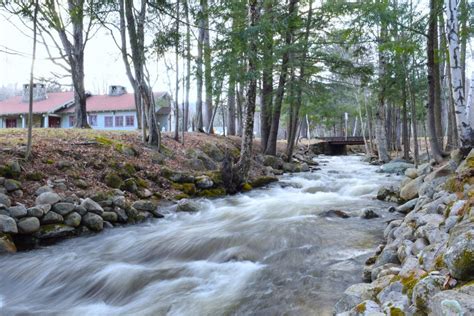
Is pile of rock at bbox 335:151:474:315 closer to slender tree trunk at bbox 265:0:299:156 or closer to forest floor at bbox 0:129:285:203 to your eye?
forest floor at bbox 0:129:285:203

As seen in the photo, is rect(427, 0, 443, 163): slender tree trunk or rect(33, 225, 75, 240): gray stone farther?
rect(427, 0, 443, 163): slender tree trunk

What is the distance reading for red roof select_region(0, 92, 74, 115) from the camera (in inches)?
1198

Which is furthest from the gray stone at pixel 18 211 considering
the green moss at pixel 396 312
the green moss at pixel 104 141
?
the green moss at pixel 396 312

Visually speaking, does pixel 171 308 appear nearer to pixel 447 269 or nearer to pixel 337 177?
pixel 447 269

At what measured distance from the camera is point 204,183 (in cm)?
1024

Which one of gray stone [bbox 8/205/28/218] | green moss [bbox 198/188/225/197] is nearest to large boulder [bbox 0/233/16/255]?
gray stone [bbox 8/205/28/218]

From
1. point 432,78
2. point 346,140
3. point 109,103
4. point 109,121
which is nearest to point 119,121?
point 109,121

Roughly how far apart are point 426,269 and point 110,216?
5953mm

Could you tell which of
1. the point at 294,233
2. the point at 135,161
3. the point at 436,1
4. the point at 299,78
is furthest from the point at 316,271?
the point at 299,78

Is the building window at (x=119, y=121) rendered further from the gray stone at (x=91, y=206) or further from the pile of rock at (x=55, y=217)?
the gray stone at (x=91, y=206)

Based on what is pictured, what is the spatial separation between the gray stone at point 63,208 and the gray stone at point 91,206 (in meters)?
0.29

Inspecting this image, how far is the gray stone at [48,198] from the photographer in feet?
21.5

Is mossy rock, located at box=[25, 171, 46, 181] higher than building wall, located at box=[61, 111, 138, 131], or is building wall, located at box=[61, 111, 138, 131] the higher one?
building wall, located at box=[61, 111, 138, 131]

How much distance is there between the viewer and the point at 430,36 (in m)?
8.58
